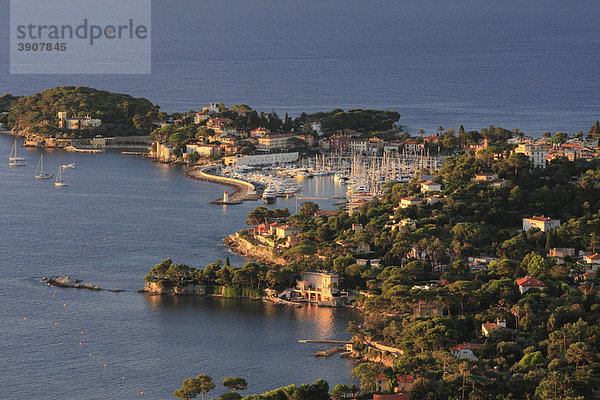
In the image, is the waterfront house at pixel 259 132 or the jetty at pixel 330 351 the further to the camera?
the waterfront house at pixel 259 132

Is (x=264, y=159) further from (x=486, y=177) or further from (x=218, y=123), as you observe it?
(x=486, y=177)

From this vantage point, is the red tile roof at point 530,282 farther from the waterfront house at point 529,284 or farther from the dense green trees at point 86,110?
the dense green trees at point 86,110

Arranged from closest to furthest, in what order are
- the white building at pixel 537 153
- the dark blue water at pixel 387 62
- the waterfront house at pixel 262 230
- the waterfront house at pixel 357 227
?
the waterfront house at pixel 357 227 → the waterfront house at pixel 262 230 → the white building at pixel 537 153 → the dark blue water at pixel 387 62

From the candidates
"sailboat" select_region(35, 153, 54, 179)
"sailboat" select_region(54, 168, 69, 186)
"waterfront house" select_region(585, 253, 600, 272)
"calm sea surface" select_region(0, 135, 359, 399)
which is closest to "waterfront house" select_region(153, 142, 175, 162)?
"sailboat" select_region(35, 153, 54, 179)

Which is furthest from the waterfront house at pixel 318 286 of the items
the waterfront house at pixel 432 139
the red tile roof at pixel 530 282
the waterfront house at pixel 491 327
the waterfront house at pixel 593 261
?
the waterfront house at pixel 432 139

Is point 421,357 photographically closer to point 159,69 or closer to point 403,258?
A: point 403,258

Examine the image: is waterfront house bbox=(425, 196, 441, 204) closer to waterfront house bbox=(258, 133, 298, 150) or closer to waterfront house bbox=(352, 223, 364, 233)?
waterfront house bbox=(352, 223, 364, 233)

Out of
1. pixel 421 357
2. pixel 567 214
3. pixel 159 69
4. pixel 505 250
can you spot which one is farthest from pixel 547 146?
pixel 159 69
